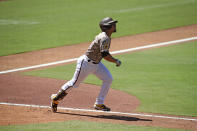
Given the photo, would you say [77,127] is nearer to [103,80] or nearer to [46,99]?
[103,80]

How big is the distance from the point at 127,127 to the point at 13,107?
288 centimetres

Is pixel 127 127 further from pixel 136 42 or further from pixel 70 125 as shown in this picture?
pixel 136 42

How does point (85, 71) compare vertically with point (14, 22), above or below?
below

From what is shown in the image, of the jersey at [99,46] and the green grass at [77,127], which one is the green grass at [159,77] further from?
the jersey at [99,46]

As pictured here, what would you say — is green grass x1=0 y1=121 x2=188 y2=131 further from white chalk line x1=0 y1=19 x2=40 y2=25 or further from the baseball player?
white chalk line x1=0 y1=19 x2=40 y2=25

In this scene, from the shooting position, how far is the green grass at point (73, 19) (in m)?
18.2

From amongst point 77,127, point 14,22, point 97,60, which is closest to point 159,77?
point 97,60

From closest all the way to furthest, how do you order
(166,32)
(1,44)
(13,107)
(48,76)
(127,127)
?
(127,127)
(13,107)
(48,76)
(1,44)
(166,32)

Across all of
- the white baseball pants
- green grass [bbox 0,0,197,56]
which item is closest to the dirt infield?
the white baseball pants

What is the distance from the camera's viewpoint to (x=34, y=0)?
2859 centimetres

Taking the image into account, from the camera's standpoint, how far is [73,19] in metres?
22.4

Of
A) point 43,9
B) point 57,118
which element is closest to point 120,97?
point 57,118

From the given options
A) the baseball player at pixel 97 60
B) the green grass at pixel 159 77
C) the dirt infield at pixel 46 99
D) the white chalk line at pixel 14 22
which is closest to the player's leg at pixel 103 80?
the baseball player at pixel 97 60

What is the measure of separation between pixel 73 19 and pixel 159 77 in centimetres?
1076
